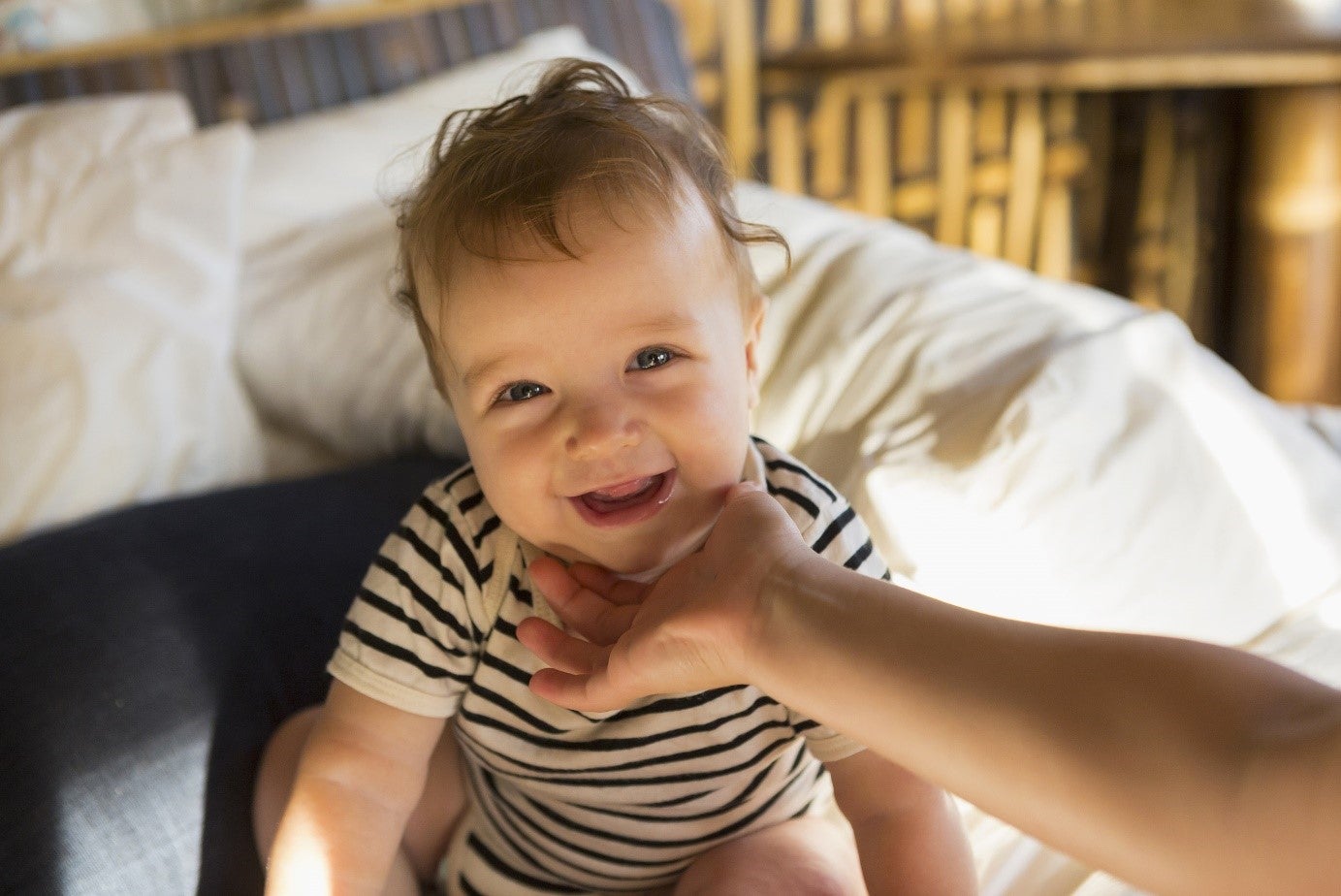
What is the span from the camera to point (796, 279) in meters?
1.24

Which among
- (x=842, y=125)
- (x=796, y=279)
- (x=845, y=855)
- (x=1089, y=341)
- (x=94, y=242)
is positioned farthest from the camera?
(x=842, y=125)

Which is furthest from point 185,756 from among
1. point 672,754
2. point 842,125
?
point 842,125

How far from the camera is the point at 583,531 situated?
757 millimetres

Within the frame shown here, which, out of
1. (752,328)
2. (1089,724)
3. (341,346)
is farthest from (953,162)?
(1089,724)

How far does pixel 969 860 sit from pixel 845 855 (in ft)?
0.41

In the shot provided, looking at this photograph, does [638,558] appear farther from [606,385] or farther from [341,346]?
[341,346]

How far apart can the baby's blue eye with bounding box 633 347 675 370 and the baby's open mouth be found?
0.23ft

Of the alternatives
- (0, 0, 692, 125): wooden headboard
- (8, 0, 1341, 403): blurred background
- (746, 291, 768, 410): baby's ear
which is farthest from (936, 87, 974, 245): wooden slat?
(746, 291, 768, 410): baby's ear

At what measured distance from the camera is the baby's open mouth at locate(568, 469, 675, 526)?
0.74 metres

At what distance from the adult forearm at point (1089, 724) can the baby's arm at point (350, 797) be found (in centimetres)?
35

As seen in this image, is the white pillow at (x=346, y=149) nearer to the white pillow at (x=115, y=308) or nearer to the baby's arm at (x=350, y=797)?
the white pillow at (x=115, y=308)

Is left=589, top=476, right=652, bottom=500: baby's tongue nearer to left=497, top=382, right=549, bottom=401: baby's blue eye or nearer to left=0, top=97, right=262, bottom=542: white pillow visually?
left=497, top=382, right=549, bottom=401: baby's blue eye

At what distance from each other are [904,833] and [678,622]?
0.88ft

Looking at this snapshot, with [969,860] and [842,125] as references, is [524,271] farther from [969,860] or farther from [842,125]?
[842,125]
